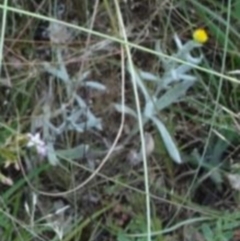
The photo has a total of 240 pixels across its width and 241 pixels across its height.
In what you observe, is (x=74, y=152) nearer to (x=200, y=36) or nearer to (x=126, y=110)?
(x=126, y=110)

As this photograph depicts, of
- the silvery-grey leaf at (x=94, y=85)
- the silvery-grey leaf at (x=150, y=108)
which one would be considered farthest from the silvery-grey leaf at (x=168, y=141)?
the silvery-grey leaf at (x=94, y=85)

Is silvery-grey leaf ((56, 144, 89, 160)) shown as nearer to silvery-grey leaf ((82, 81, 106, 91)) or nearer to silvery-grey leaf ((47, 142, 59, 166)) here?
silvery-grey leaf ((47, 142, 59, 166))

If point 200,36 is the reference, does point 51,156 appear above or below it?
below

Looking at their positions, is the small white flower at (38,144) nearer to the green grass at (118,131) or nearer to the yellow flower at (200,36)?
the green grass at (118,131)

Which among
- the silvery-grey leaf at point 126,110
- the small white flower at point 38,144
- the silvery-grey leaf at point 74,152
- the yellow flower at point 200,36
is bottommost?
the silvery-grey leaf at point 74,152

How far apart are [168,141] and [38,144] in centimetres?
23

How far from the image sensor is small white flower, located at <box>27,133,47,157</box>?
1.87m

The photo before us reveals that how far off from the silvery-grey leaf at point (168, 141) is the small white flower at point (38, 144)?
0.20 meters

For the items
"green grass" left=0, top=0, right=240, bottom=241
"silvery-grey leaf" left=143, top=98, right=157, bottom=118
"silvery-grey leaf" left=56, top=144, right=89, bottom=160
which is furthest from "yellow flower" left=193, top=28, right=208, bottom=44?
"silvery-grey leaf" left=56, top=144, right=89, bottom=160

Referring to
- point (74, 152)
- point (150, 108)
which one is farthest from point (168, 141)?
point (74, 152)

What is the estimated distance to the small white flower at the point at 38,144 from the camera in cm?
187

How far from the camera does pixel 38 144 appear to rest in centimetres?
187

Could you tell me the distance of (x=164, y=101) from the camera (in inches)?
74.9

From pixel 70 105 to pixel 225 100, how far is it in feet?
0.94
